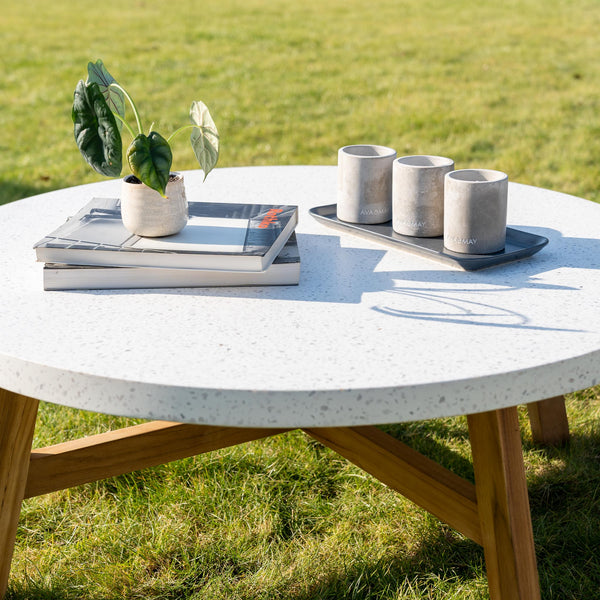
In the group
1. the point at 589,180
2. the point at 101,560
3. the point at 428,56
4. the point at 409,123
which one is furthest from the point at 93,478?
the point at 428,56

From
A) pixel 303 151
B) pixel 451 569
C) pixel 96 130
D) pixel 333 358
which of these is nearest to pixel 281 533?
pixel 451 569

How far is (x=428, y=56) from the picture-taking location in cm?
651

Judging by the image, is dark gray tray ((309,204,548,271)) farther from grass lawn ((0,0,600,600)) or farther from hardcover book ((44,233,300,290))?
grass lawn ((0,0,600,600))

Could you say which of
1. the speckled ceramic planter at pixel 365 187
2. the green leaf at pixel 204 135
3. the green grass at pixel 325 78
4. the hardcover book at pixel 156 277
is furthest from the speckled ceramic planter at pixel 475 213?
the green grass at pixel 325 78

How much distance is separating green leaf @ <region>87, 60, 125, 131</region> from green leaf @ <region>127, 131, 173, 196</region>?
0.58ft

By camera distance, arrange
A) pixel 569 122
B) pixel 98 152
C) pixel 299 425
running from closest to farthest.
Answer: pixel 299 425 < pixel 98 152 < pixel 569 122

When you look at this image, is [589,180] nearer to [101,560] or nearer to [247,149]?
[247,149]

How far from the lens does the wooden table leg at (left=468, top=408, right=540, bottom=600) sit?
129 cm

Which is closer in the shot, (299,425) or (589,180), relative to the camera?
(299,425)

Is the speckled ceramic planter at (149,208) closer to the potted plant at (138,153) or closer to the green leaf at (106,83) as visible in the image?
the potted plant at (138,153)

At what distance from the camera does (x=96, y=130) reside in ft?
4.41

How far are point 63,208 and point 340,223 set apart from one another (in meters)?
0.60

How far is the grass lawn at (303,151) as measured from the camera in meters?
1.71

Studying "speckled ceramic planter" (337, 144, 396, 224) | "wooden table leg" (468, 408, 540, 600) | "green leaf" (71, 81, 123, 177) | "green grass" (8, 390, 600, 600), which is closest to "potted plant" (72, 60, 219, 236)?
"green leaf" (71, 81, 123, 177)
